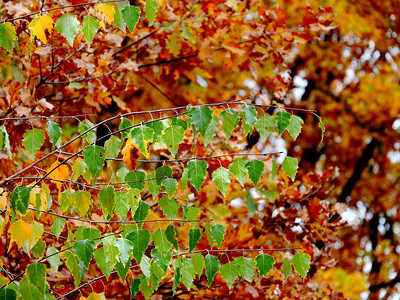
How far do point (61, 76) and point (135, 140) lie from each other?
1.80 m

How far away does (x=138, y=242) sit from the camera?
1726mm

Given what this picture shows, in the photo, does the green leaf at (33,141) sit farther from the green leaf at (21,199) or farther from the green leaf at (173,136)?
the green leaf at (173,136)

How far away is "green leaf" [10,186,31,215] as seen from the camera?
168cm

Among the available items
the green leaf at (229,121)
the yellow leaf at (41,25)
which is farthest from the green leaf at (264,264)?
the yellow leaf at (41,25)

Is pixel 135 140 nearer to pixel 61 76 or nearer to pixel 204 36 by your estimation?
pixel 61 76

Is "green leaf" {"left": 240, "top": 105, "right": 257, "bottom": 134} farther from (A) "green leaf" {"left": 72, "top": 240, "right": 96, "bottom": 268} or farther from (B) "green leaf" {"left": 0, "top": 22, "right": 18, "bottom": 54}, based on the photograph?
(B) "green leaf" {"left": 0, "top": 22, "right": 18, "bottom": 54}

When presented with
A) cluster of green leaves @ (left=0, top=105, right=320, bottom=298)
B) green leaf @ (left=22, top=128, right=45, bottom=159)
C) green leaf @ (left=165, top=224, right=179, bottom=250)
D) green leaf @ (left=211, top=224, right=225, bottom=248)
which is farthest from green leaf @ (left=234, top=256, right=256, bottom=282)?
green leaf @ (left=22, top=128, right=45, bottom=159)

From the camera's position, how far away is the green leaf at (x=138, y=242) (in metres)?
1.71

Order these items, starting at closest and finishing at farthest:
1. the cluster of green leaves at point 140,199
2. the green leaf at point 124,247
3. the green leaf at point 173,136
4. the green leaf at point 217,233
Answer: the green leaf at point 124,247 → the cluster of green leaves at point 140,199 → the green leaf at point 173,136 → the green leaf at point 217,233

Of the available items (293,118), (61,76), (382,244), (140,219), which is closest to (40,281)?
(140,219)

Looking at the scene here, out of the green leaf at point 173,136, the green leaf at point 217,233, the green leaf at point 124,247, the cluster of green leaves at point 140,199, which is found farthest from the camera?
the green leaf at point 217,233

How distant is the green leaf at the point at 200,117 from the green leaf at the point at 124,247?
0.51 meters

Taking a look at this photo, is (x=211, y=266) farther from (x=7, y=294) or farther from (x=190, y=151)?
(x=190, y=151)

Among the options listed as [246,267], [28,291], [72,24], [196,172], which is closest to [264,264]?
[246,267]
